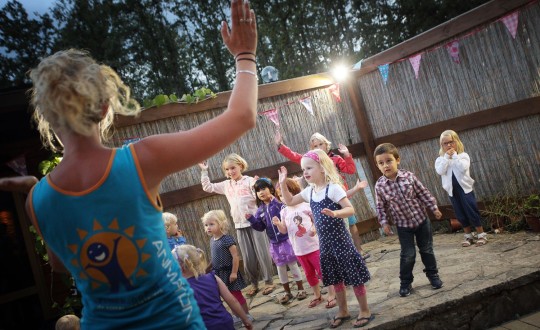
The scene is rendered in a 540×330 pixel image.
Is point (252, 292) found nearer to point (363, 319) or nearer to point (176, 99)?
point (363, 319)

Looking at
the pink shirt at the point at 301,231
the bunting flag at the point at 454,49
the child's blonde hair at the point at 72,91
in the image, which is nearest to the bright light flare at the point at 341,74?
the bunting flag at the point at 454,49

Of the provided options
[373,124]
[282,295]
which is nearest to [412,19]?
[373,124]

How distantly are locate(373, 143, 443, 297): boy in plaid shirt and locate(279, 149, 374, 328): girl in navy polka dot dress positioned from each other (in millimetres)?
517

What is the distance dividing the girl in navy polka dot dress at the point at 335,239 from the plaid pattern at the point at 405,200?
1.92 ft

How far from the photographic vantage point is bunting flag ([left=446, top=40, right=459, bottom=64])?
5.96 m

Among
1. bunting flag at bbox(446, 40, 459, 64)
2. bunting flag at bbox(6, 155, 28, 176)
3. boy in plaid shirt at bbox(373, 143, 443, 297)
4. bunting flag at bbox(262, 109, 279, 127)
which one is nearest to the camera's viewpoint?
boy in plaid shirt at bbox(373, 143, 443, 297)

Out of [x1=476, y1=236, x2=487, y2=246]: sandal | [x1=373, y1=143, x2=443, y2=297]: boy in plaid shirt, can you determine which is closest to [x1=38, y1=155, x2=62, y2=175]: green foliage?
[x1=373, y1=143, x2=443, y2=297]: boy in plaid shirt

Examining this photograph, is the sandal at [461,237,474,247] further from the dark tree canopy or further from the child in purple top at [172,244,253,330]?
the dark tree canopy

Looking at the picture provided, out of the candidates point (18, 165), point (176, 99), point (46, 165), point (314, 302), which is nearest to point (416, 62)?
point (176, 99)

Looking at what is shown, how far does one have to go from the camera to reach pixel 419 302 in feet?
11.9

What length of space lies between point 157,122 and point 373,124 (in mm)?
3970

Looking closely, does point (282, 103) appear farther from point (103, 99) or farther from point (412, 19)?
point (412, 19)

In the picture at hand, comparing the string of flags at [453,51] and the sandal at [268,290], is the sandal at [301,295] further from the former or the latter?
the string of flags at [453,51]

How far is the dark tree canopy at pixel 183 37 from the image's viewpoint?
20672 mm
